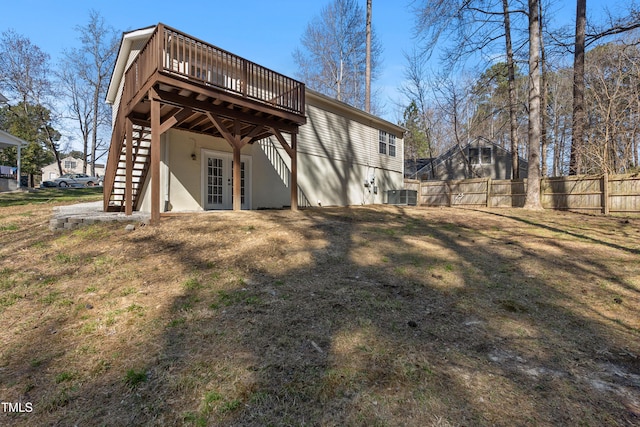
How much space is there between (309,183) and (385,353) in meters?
10.2

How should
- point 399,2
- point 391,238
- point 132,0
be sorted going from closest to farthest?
point 391,238 < point 132,0 < point 399,2

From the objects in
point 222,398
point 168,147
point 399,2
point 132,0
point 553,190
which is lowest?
point 222,398

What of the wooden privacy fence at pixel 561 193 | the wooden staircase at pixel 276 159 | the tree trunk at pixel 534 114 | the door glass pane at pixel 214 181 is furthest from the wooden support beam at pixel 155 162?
the wooden privacy fence at pixel 561 193

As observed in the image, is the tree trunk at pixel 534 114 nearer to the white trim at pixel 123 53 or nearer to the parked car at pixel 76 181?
the white trim at pixel 123 53

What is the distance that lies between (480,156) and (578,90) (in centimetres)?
1306

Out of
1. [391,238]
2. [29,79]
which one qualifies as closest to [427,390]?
[391,238]

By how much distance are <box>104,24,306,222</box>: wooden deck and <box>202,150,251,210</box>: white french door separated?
32.8 inches

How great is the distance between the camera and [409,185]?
60.6 feet

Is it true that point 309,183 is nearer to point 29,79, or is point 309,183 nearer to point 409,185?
point 409,185

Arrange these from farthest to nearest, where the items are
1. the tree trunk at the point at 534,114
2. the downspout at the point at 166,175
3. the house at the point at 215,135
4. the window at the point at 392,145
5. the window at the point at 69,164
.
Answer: the window at the point at 69,164, the window at the point at 392,145, the tree trunk at the point at 534,114, the downspout at the point at 166,175, the house at the point at 215,135

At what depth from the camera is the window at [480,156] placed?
25484 millimetres

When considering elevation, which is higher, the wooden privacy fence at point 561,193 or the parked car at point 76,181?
the parked car at point 76,181

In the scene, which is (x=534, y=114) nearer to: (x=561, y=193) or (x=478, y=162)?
(x=561, y=193)

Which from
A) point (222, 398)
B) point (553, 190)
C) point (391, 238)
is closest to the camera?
point (222, 398)
